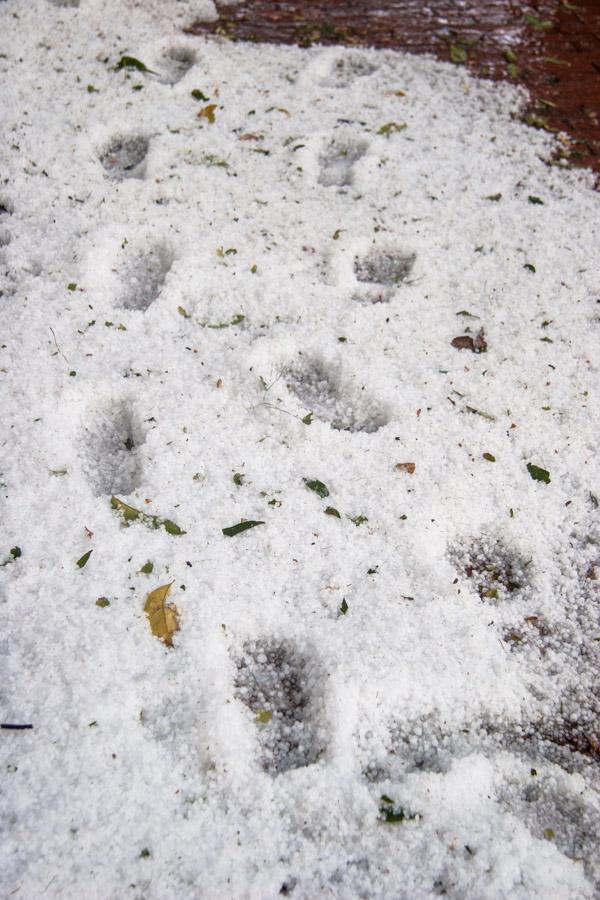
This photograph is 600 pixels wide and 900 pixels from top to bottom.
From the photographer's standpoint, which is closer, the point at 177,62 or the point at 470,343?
the point at 470,343

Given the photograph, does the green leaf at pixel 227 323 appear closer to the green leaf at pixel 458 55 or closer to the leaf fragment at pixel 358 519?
the leaf fragment at pixel 358 519

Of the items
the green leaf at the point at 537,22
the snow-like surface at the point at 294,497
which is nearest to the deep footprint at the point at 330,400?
the snow-like surface at the point at 294,497

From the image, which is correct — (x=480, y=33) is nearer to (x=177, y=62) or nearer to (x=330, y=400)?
(x=177, y=62)

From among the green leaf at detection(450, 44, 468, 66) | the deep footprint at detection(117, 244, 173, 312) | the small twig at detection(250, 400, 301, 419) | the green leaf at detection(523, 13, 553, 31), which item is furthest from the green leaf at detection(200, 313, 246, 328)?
the green leaf at detection(523, 13, 553, 31)

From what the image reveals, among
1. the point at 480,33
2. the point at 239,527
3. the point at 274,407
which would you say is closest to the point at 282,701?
the point at 239,527

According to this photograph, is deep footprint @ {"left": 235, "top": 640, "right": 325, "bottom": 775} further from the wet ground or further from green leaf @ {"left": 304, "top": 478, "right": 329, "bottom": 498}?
the wet ground

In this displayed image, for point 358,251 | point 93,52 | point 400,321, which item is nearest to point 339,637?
point 400,321
